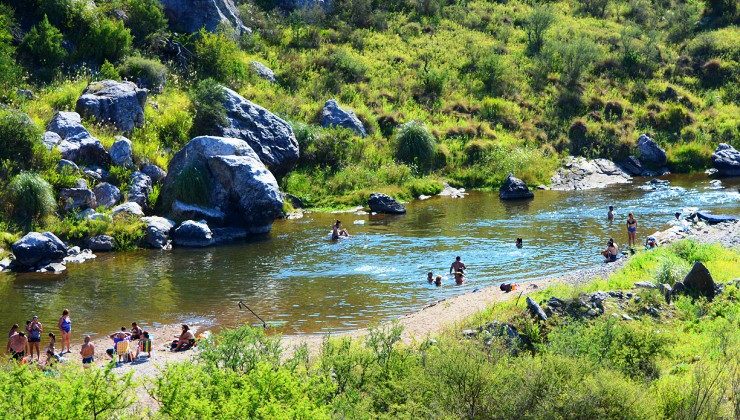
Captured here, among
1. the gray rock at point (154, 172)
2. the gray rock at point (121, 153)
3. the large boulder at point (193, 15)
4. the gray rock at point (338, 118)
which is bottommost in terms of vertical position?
the gray rock at point (154, 172)

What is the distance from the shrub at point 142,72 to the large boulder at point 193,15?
9458 mm

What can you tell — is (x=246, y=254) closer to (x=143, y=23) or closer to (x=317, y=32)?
(x=143, y=23)

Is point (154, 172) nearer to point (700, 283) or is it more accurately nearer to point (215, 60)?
point (215, 60)

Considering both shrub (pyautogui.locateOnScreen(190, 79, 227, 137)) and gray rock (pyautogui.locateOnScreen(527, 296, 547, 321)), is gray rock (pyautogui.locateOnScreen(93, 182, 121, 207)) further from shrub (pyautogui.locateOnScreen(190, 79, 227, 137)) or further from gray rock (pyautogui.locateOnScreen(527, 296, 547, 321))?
gray rock (pyautogui.locateOnScreen(527, 296, 547, 321))

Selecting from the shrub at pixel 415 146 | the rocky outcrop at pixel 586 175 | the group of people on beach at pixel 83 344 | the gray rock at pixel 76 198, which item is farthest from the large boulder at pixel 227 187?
the rocky outcrop at pixel 586 175

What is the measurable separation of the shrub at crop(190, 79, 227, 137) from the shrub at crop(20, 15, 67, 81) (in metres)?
10.9

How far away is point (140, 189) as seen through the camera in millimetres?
45219

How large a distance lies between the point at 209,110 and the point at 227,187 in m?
8.90

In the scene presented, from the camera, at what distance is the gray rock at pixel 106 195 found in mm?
43469

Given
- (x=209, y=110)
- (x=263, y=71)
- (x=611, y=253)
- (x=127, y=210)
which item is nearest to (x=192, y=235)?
(x=127, y=210)

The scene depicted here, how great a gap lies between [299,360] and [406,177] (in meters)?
38.9

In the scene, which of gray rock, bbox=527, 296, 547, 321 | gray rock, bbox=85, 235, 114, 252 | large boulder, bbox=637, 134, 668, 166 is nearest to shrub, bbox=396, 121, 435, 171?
large boulder, bbox=637, 134, 668, 166

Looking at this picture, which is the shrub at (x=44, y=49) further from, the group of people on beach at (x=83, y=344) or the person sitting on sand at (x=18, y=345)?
the person sitting on sand at (x=18, y=345)

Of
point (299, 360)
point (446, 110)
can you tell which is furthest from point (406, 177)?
point (299, 360)
